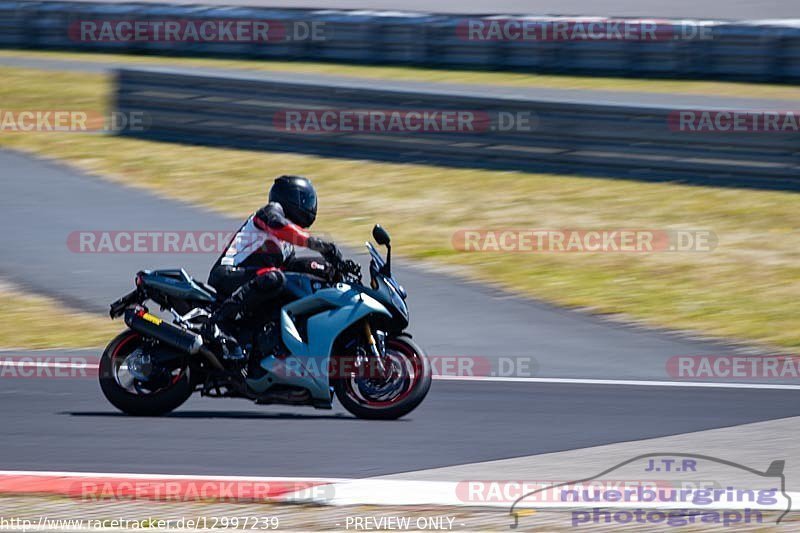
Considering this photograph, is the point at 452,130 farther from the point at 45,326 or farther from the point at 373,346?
the point at 373,346

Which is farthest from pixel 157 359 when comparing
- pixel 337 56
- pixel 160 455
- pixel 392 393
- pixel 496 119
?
pixel 337 56

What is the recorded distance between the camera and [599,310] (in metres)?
11.9

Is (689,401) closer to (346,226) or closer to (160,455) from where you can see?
(160,455)

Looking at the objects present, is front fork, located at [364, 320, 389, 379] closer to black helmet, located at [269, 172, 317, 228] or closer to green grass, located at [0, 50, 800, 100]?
black helmet, located at [269, 172, 317, 228]

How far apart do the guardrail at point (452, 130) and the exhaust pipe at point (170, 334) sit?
372 inches

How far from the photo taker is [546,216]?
50.1 feet

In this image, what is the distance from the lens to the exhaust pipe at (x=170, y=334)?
831 centimetres

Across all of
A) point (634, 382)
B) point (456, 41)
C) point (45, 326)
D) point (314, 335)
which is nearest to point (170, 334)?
point (314, 335)

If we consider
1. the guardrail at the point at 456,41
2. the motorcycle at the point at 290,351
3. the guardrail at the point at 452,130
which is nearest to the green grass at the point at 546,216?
the guardrail at the point at 452,130

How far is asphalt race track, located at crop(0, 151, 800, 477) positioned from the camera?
792 centimetres

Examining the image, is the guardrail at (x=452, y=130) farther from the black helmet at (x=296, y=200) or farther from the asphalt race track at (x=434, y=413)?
the black helmet at (x=296, y=200)

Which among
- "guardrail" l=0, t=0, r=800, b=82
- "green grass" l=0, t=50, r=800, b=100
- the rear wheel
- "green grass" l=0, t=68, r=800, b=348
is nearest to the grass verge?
the rear wheel

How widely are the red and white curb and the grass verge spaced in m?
3.37

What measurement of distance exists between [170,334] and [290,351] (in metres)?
0.75
